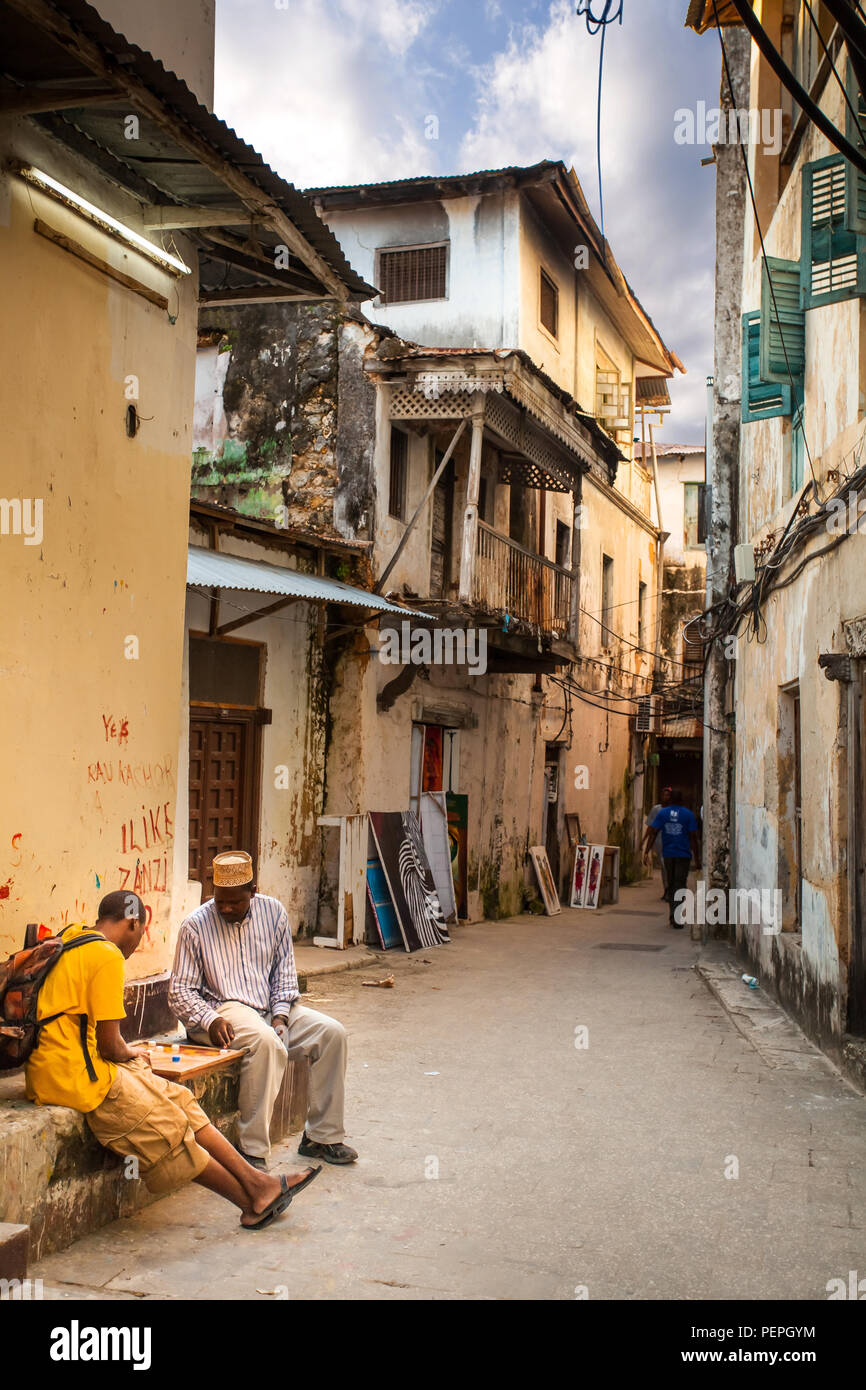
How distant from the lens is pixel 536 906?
17922mm

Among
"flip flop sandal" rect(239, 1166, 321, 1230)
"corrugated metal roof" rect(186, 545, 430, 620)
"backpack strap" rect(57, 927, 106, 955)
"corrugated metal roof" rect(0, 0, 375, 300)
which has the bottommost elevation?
"flip flop sandal" rect(239, 1166, 321, 1230)

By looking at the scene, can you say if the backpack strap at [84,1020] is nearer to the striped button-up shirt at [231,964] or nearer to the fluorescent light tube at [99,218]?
the striped button-up shirt at [231,964]

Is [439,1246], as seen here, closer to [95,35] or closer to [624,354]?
[95,35]

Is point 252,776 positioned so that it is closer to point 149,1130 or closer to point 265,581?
point 265,581

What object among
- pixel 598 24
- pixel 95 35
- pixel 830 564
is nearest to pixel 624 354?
pixel 830 564

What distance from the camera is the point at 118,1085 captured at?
14.7ft

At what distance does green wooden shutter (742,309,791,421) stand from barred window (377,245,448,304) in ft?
22.8

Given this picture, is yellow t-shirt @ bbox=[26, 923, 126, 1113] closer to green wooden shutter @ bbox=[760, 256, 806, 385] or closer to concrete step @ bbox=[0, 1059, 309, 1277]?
concrete step @ bbox=[0, 1059, 309, 1277]

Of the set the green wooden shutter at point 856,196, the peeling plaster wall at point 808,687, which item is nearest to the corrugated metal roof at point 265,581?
the peeling plaster wall at point 808,687

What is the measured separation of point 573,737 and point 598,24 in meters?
15.2

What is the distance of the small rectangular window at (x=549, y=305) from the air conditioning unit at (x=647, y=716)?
8.98 metres

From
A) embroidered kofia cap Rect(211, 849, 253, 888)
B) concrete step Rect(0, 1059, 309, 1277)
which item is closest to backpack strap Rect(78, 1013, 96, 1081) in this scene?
concrete step Rect(0, 1059, 309, 1277)

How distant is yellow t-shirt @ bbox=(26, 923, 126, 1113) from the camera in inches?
172

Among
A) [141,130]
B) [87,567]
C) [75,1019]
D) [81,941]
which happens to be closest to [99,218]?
[141,130]
